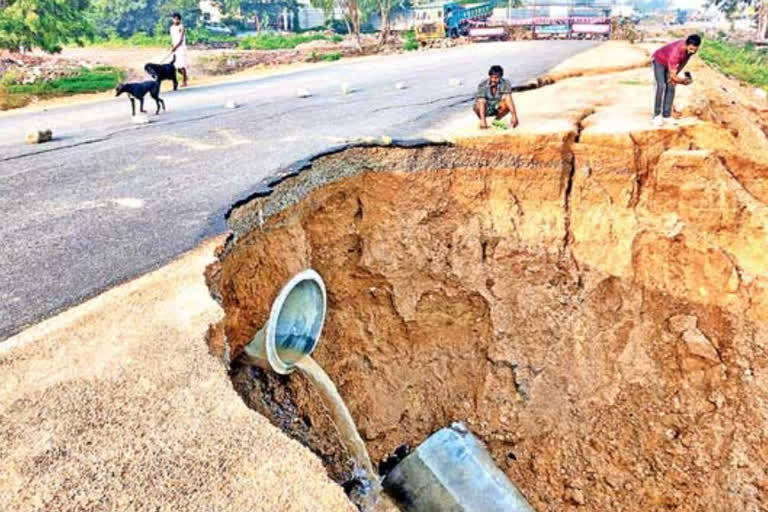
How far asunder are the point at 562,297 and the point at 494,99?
2684 mm

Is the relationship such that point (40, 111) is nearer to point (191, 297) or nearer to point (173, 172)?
point (173, 172)

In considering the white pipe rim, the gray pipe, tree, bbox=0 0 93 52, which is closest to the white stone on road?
the white pipe rim

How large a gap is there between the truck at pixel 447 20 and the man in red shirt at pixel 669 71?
77.1ft

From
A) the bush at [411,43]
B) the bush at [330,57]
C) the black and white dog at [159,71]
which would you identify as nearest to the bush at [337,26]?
the bush at [411,43]

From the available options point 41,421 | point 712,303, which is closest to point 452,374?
point 712,303

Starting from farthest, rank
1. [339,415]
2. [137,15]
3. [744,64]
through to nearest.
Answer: [137,15]
[744,64]
[339,415]

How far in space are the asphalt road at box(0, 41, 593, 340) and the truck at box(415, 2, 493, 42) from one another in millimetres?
19188

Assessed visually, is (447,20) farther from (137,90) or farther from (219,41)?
(137,90)

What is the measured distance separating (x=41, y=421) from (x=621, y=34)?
99.0 ft

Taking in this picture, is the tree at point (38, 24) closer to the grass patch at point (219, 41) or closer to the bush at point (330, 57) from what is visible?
the bush at point (330, 57)

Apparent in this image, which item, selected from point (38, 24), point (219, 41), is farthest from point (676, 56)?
point (219, 41)

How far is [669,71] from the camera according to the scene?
743cm

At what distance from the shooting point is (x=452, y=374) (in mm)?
7621

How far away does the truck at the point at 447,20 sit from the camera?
102 ft
